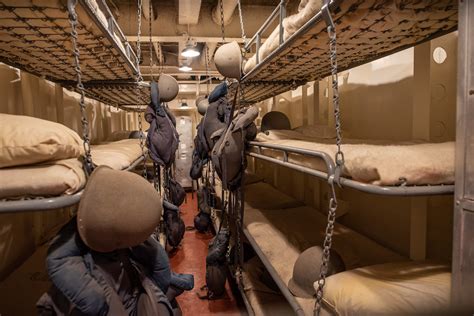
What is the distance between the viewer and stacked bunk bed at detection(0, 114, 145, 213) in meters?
0.87

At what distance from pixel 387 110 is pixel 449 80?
47cm

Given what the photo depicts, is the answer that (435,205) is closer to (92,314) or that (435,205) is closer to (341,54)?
(341,54)

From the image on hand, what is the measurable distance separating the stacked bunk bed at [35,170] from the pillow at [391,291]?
0.86 meters

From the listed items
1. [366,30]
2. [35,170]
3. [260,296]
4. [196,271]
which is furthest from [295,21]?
[196,271]

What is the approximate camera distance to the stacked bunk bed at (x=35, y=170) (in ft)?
2.87

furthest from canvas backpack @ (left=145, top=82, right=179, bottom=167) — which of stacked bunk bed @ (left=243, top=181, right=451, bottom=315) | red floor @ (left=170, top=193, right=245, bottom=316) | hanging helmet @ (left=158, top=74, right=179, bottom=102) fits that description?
red floor @ (left=170, top=193, right=245, bottom=316)

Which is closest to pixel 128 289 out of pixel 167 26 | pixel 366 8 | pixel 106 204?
pixel 106 204

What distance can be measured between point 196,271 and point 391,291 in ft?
8.27

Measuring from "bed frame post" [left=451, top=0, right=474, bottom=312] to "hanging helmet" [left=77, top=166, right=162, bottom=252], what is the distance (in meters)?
0.87

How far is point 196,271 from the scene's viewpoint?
3.25 meters

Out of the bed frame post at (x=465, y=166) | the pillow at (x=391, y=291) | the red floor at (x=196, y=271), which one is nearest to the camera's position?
the bed frame post at (x=465, y=166)

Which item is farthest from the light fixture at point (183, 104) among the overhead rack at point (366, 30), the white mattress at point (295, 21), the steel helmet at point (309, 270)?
the steel helmet at point (309, 270)

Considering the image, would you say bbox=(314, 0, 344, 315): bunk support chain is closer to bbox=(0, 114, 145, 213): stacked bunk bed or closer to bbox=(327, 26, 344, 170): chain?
bbox=(327, 26, 344, 170): chain

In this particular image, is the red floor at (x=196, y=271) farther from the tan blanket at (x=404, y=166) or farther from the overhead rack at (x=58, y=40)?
the tan blanket at (x=404, y=166)
